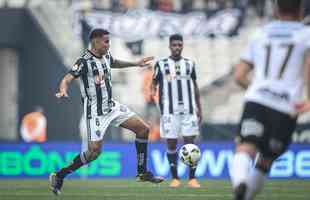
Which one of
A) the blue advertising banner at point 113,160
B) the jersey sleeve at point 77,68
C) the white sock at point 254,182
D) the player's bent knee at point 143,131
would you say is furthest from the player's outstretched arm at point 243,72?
the blue advertising banner at point 113,160

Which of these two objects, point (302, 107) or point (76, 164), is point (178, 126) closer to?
point (76, 164)

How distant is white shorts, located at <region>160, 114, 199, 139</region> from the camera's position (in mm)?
17969

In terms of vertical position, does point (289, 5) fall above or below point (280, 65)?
above

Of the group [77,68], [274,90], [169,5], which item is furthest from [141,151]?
[169,5]

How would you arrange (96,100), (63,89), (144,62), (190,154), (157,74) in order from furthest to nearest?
(157,74) < (190,154) < (144,62) < (96,100) < (63,89)

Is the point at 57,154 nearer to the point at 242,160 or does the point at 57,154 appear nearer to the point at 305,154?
the point at 305,154

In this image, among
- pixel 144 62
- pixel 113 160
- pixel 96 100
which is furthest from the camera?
pixel 113 160

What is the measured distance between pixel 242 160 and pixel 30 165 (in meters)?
14.2

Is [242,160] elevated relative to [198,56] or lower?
lower

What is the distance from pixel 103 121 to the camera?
48.8 feet

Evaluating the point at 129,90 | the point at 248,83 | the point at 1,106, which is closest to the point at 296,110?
the point at 248,83

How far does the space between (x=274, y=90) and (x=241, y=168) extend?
30.2 inches

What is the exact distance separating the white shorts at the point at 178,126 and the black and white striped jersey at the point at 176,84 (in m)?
0.10

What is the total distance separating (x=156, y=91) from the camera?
60.3ft
